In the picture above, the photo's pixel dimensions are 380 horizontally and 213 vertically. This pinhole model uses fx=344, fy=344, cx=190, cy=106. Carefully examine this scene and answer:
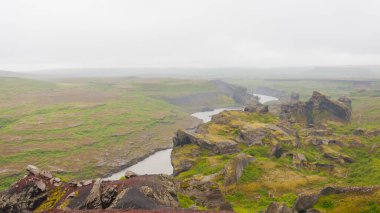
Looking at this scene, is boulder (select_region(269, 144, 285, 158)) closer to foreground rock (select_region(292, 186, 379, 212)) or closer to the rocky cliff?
the rocky cliff

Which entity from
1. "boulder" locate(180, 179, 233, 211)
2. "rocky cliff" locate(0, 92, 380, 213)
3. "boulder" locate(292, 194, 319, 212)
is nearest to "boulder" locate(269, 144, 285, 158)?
"rocky cliff" locate(0, 92, 380, 213)

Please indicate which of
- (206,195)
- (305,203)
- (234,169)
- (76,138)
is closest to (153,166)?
(76,138)

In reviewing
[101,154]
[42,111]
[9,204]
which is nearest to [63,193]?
[9,204]

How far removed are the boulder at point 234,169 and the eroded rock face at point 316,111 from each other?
6518 cm

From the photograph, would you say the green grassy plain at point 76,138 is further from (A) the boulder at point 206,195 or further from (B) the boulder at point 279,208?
(B) the boulder at point 279,208

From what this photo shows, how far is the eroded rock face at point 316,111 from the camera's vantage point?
5246 inches

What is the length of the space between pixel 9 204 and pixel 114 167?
68.8 meters

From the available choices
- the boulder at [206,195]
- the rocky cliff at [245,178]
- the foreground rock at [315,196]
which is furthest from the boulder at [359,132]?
the foreground rock at [315,196]

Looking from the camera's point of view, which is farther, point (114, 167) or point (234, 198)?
point (114, 167)

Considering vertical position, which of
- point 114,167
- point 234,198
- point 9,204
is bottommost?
point 114,167

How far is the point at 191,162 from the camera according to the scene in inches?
3093

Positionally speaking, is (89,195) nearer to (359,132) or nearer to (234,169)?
(234,169)

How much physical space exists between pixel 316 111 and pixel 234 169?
81518 millimetres

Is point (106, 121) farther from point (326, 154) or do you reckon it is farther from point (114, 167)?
point (326, 154)
